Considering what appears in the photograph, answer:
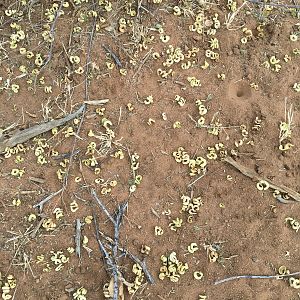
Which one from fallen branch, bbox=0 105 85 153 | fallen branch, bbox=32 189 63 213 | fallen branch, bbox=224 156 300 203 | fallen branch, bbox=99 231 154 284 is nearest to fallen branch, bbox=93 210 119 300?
fallen branch, bbox=99 231 154 284

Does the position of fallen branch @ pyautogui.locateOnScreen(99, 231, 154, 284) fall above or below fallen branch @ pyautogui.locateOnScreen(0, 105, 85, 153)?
below

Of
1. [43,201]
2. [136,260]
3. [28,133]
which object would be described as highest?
[28,133]

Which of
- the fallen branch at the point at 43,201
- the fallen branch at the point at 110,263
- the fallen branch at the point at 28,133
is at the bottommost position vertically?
the fallen branch at the point at 110,263

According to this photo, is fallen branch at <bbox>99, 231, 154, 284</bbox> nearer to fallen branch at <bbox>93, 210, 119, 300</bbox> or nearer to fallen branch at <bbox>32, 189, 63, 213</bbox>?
fallen branch at <bbox>93, 210, 119, 300</bbox>

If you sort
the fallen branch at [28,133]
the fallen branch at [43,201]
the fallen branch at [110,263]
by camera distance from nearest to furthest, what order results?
the fallen branch at [110,263] < the fallen branch at [43,201] < the fallen branch at [28,133]

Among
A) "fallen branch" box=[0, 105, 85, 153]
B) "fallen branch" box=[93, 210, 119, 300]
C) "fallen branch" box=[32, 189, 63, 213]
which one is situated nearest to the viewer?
"fallen branch" box=[93, 210, 119, 300]

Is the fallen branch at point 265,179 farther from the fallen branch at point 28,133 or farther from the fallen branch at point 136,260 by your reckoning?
the fallen branch at point 28,133

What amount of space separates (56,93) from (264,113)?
154 centimetres

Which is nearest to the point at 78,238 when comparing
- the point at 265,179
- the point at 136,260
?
the point at 136,260

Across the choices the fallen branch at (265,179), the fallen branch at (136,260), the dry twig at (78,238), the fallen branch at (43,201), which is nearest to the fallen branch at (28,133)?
the fallen branch at (43,201)

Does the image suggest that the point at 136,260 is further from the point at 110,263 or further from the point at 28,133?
the point at 28,133

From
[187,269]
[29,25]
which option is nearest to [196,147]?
[187,269]

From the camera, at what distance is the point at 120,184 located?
3.43 meters

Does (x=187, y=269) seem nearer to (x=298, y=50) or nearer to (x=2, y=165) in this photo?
(x=2, y=165)
